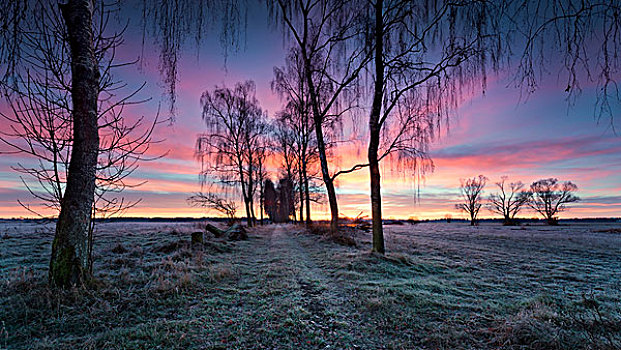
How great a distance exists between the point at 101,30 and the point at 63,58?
91 centimetres

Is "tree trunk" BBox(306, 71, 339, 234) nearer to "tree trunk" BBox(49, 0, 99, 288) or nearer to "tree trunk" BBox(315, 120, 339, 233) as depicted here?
"tree trunk" BBox(315, 120, 339, 233)

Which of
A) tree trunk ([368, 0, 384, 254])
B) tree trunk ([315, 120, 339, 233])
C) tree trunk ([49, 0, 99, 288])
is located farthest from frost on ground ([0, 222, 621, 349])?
tree trunk ([315, 120, 339, 233])

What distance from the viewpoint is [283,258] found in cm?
877

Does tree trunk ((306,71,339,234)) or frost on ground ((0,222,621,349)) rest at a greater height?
tree trunk ((306,71,339,234))

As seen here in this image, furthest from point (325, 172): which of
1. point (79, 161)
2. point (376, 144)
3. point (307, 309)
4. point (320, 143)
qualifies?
point (79, 161)

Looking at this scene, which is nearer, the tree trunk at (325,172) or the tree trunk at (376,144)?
the tree trunk at (376,144)

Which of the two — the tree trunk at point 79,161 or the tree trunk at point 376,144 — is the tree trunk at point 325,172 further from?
the tree trunk at point 79,161

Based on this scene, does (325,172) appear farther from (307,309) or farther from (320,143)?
(307,309)

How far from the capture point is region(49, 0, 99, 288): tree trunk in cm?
418

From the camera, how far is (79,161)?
4.31 metres

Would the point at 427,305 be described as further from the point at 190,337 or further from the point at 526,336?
the point at 190,337

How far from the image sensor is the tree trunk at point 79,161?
165 inches

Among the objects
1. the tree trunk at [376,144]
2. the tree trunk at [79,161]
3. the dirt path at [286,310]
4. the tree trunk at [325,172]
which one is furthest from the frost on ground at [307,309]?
the tree trunk at [325,172]

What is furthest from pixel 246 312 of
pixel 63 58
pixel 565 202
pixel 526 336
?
pixel 565 202
